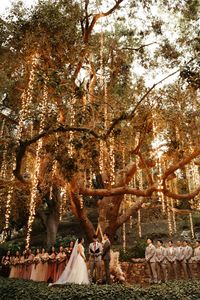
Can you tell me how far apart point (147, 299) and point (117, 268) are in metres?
3.29

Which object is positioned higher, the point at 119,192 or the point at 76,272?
the point at 119,192

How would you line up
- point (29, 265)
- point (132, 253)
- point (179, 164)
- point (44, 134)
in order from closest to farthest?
1. point (44, 134)
2. point (179, 164)
3. point (29, 265)
4. point (132, 253)

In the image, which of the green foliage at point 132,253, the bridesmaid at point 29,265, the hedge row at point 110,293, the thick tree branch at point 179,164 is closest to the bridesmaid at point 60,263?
the bridesmaid at point 29,265

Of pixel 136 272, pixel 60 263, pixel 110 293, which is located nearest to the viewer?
pixel 110 293

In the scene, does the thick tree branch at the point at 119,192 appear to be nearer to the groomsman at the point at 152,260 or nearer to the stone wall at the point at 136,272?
the groomsman at the point at 152,260

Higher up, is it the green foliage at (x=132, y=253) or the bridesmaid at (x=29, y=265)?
the green foliage at (x=132, y=253)

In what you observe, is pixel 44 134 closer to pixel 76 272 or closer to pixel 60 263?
pixel 76 272

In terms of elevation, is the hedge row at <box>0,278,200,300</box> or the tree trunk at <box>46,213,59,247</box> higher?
the tree trunk at <box>46,213,59,247</box>

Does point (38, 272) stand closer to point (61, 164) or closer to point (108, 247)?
point (108, 247)

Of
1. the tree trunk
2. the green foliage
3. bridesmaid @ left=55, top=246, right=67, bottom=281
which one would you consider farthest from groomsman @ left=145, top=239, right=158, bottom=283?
the tree trunk

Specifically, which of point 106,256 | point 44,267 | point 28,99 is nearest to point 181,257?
point 106,256

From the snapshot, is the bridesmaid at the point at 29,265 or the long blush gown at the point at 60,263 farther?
the bridesmaid at the point at 29,265

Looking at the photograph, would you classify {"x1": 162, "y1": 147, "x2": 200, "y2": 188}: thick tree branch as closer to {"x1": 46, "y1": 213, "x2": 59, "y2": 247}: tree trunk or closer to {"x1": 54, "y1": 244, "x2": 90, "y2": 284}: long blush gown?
{"x1": 54, "y1": 244, "x2": 90, "y2": 284}: long blush gown

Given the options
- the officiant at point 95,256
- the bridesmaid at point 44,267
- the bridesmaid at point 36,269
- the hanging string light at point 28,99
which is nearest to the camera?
the hanging string light at point 28,99
